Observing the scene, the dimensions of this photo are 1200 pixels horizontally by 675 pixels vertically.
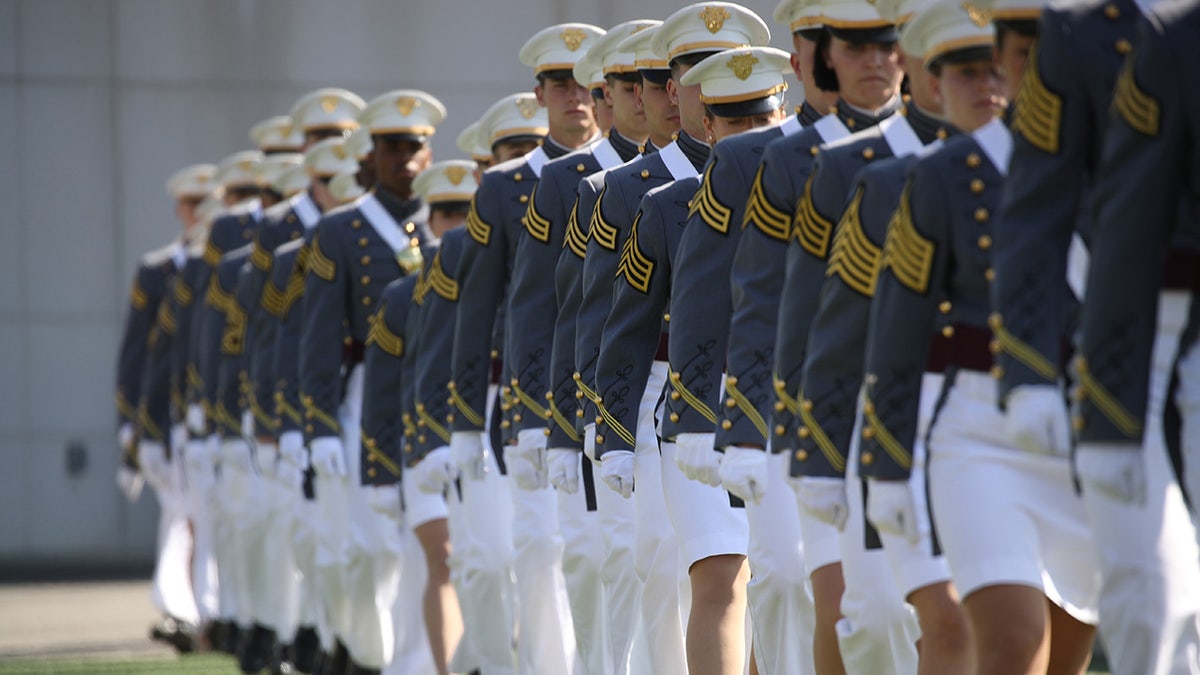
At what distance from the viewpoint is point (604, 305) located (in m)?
6.31

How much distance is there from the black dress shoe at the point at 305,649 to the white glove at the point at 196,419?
2.40 metres

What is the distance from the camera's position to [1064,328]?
162 inches

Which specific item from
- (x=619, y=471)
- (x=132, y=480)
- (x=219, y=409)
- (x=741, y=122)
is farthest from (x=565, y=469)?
(x=132, y=480)

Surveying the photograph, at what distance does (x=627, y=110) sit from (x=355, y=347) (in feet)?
8.17

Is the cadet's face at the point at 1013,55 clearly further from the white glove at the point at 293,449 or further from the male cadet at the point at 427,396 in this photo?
the white glove at the point at 293,449

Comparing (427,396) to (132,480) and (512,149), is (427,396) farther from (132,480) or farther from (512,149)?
(132,480)

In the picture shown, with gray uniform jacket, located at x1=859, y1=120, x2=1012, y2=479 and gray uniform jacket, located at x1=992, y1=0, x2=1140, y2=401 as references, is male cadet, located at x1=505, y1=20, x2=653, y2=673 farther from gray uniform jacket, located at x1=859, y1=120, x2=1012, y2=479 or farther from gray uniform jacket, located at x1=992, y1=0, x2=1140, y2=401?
gray uniform jacket, located at x1=992, y1=0, x2=1140, y2=401

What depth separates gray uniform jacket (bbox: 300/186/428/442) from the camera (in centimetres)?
884

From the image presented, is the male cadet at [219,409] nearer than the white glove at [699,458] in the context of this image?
No

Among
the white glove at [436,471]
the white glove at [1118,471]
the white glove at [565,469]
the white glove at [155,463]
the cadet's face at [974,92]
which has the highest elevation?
the cadet's face at [974,92]

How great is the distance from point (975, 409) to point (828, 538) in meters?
0.86

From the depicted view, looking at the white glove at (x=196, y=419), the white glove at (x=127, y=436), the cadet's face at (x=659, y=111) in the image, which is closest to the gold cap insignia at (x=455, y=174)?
the cadet's face at (x=659, y=111)

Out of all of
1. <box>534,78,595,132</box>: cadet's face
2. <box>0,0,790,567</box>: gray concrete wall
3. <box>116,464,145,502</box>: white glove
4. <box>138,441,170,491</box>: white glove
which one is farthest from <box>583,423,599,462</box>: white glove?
<box>0,0,790,567</box>: gray concrete wall

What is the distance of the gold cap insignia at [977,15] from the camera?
443 centimetres
